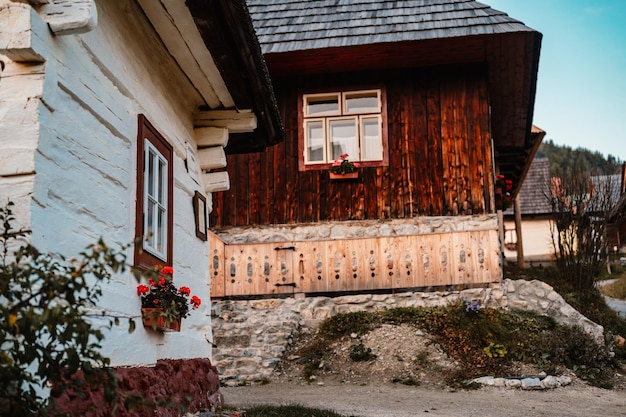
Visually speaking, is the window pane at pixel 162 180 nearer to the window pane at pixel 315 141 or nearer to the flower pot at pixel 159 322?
the flower pot at pixel 159 322

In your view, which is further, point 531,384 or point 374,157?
point 374,157

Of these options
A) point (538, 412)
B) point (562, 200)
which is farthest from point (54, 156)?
point (562, 200)

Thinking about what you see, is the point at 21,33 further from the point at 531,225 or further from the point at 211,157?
the point at 531,225

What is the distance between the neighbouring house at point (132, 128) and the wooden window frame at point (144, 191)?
0.01 metres

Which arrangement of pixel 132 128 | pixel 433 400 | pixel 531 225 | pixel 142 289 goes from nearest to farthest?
pixel 142 289, pixel 132 128, pixel 433 400, pixel 531 225

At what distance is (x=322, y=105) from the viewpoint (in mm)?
13969

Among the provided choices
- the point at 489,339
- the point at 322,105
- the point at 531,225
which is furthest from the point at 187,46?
the point at 531,225

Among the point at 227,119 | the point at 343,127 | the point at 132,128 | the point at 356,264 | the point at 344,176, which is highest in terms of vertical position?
the point at 343,127

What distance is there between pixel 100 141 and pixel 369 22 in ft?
30.4

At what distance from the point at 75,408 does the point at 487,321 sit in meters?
8.50

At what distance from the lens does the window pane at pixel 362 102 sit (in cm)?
1376

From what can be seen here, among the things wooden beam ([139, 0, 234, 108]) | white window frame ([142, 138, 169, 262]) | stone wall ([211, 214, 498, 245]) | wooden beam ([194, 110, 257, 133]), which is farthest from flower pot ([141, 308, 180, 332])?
stone wall ([211, 214, 498, 245])

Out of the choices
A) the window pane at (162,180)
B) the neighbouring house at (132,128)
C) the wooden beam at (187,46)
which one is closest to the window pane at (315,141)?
the neighbouring house at (132,128)

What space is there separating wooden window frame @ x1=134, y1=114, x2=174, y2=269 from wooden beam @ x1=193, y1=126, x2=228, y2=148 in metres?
0.99
